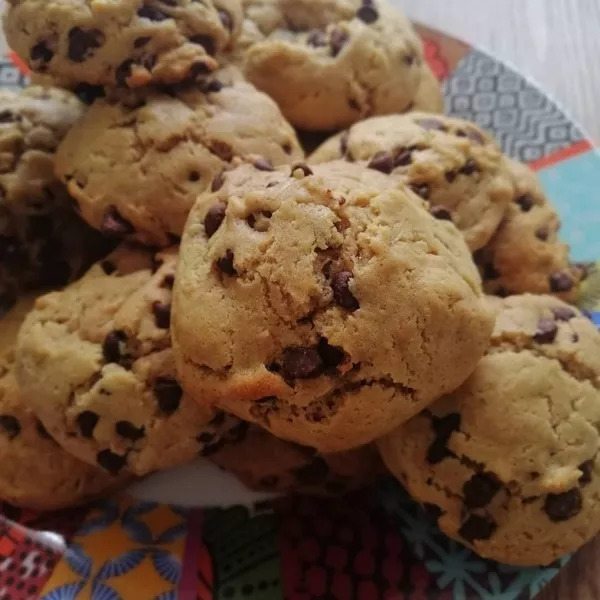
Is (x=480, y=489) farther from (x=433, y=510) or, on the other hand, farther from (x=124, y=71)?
(x=124, y=71)

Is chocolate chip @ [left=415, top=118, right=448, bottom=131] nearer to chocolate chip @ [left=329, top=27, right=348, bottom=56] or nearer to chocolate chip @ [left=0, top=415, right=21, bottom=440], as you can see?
chocolate chip @ [left=329, top=27, right=348, bottom=56]

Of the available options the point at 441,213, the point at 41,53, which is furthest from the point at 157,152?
the point at 441,213

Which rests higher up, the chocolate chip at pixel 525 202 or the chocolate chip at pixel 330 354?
the chocolate chip at pixel 525 202

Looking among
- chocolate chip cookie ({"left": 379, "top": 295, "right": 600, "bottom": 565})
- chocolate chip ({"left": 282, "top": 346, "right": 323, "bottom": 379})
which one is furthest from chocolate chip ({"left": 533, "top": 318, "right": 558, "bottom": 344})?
chocolate chip ({"left": 282, "top": 346, "right": 323, "bottom": 379})

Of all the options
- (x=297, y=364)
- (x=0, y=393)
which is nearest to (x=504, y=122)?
(x=297, y=364)

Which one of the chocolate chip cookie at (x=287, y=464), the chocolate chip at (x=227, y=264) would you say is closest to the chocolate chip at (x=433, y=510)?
the chocolate chip cookie at (x=287, y=464)

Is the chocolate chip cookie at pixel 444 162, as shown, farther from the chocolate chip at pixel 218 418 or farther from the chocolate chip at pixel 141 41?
the chocolate chip at pixel 218 418
